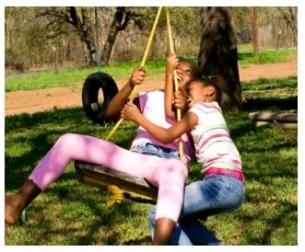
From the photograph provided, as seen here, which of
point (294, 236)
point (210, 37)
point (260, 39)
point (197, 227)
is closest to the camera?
point (197, 227)

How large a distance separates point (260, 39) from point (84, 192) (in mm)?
28238

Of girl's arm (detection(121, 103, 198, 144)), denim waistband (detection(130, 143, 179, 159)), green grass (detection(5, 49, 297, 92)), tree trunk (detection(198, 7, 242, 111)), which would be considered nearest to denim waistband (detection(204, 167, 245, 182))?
girl's arm (detection(121, 103, 198, 144))

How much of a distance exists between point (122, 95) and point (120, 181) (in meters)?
0.61

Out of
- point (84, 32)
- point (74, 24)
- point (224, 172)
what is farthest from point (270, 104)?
point (74, 24)

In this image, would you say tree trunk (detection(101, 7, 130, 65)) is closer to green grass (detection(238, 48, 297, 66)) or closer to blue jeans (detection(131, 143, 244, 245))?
green grass (detection(238, 48, 297, 66))

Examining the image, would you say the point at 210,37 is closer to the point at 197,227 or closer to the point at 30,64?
the point at 197,227

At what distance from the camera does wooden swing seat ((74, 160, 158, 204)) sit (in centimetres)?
322

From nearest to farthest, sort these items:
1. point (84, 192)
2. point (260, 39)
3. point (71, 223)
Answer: point (71, 223)
point (84, 192)
point (260, 39)

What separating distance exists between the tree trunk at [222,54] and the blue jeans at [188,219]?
623 cm

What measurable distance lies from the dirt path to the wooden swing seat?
9.75 metres

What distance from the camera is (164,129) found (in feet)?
11.0

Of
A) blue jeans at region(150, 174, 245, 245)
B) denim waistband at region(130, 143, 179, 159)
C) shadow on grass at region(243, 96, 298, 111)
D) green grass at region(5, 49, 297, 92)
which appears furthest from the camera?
green grass at region(5, 49, 297, 92)

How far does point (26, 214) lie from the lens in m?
4.85

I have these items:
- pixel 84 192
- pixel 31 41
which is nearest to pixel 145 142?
pixel 84 192
